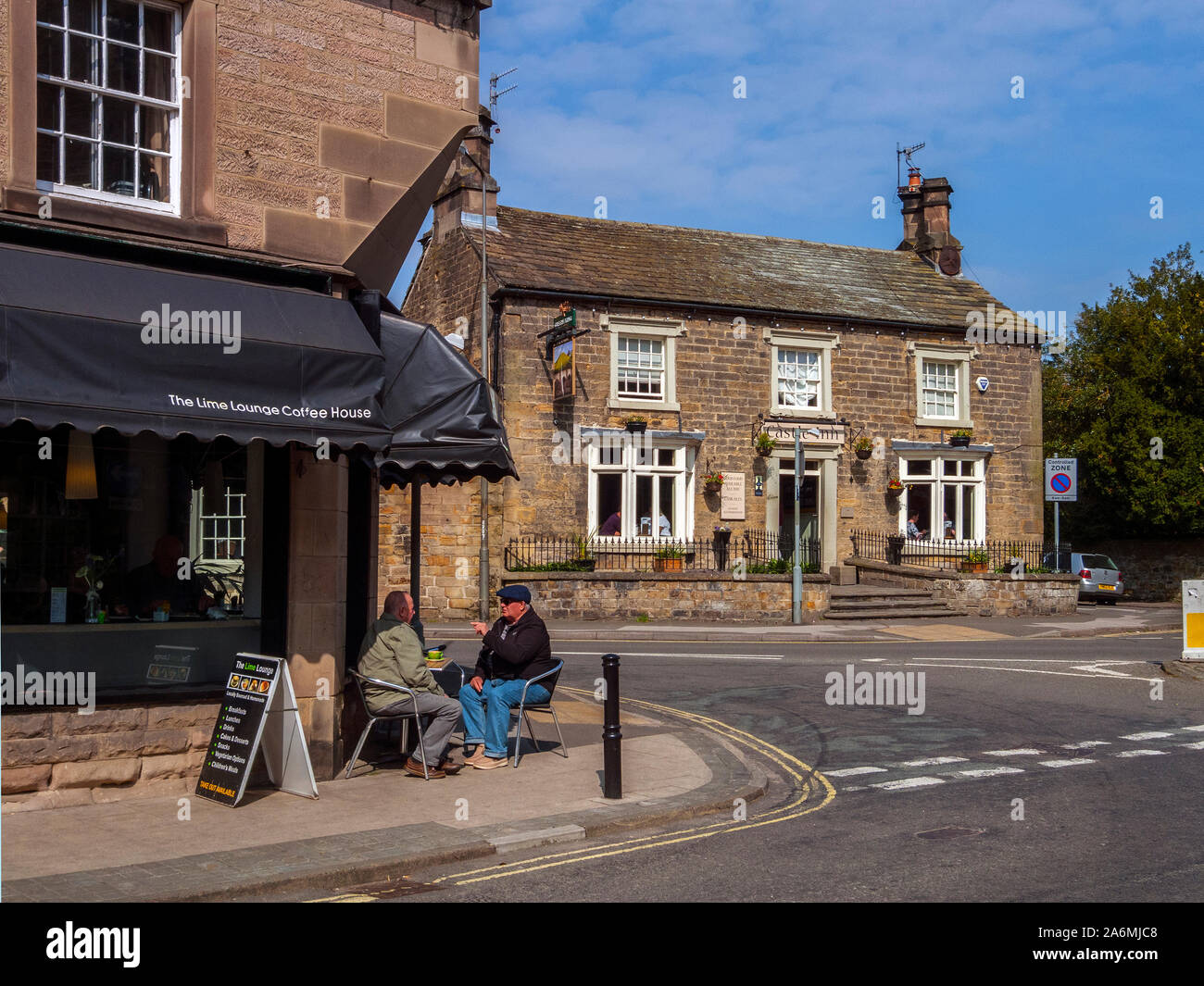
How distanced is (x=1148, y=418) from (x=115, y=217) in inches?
1380

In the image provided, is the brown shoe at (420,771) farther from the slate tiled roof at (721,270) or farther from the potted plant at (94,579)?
the slate tiled roof at (721,270)

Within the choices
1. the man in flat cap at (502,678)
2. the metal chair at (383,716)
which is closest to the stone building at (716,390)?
the man in flat cap at (502,678)

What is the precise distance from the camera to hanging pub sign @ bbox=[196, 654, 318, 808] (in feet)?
27.5

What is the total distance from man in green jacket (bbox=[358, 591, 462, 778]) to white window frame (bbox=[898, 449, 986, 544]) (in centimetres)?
2228

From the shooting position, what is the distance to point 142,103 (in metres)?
8.98

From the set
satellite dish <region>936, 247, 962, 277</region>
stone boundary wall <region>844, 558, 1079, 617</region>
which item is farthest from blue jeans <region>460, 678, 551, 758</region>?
satellite dish <region>936, 247, 962, 277</region>

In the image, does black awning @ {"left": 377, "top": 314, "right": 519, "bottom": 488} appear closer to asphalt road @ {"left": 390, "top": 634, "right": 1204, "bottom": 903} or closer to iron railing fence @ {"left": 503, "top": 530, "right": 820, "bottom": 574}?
asphalt road @ {"left": 390, "top": 634, "right": 1204, "bottom": 903}

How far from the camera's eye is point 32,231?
815 cm

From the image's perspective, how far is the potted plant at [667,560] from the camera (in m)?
26.5

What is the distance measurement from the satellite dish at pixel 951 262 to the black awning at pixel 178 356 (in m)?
28.4

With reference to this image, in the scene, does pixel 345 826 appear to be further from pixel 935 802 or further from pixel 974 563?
pixel 974 563

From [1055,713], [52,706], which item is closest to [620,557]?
[1055,713]

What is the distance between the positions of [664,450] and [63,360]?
20.9 m
